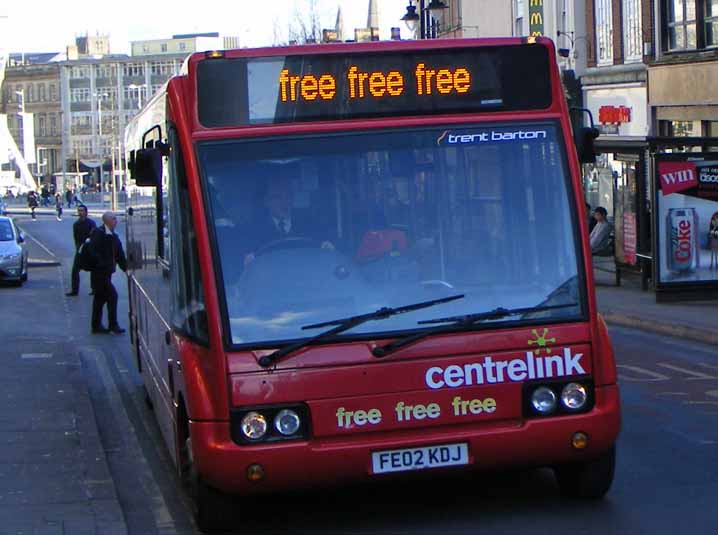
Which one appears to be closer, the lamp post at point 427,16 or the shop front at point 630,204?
the shop front at point 630,204

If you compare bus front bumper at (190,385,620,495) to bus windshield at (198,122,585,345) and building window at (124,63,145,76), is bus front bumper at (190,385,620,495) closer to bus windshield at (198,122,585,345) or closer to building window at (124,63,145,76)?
bus windshield at (198,122,585,345)

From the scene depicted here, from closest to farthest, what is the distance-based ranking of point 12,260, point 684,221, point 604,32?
point 684,221 < point 12,260 < point 604,32

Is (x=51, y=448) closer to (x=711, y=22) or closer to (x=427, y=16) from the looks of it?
(x=711, y=22)

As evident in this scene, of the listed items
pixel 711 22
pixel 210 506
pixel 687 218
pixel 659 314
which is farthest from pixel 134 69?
pixel 210 506

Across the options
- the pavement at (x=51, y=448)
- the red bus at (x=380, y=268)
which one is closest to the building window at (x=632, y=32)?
the pavement at (x=51, y=448)

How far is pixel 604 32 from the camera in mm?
35875

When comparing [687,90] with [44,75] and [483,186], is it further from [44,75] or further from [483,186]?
[44,75]

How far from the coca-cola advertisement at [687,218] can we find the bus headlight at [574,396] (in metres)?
14.3

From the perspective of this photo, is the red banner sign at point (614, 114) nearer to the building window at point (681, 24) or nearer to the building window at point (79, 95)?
the building window at point (681, 24)

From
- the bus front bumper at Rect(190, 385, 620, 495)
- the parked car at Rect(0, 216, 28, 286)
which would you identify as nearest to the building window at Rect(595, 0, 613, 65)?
the parked car at Rect(0, 216, 28, 286)

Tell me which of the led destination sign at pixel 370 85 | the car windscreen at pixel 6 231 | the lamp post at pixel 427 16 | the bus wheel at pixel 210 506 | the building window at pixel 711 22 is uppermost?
the lamp post at pixel 427 16

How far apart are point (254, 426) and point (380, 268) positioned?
41.1 inches

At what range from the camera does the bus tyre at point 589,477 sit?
7602 millimetres

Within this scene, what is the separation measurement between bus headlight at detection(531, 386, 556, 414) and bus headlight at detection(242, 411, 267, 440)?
141 centimetres
